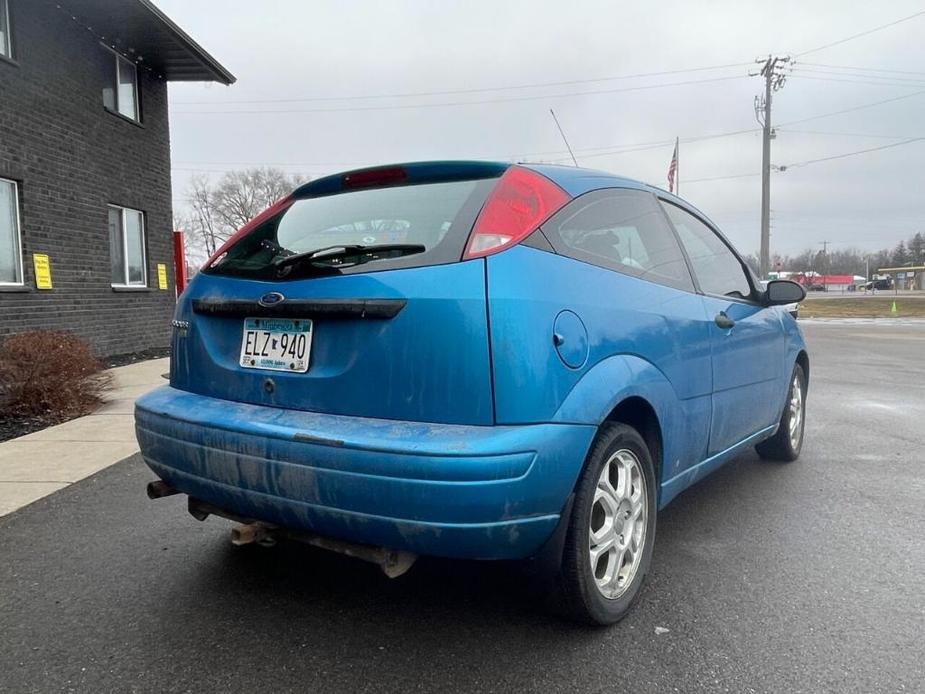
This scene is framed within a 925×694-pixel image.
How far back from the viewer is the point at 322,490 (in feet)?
6.99

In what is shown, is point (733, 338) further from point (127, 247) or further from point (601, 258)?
point (127, 247)

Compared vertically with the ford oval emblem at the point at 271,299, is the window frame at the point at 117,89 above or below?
above

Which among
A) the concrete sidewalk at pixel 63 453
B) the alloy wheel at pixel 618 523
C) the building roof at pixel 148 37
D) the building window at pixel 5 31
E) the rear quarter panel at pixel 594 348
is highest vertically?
the building roof at pixel 148 37

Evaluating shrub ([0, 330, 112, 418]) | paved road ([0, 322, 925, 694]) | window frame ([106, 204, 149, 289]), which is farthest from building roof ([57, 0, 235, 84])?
paved road ([0, 322, 925, 694])

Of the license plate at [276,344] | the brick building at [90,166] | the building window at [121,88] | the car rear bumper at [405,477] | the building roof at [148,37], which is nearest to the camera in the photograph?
the car rear bumper at [405,477]

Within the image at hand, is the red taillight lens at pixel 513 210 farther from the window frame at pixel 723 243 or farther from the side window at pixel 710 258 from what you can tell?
the side window at pixel 710 258

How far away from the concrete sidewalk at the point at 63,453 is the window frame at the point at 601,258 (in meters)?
3.43

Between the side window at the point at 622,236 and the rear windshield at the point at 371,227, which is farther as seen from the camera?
the side window at the point at 622,236

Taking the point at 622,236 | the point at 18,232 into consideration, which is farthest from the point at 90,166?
the point at 622,236

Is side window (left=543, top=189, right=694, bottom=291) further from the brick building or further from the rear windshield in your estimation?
the brick building

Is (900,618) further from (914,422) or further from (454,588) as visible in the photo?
(914,422)

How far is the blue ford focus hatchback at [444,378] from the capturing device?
81.5 inches

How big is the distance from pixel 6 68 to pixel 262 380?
8732 millimetres

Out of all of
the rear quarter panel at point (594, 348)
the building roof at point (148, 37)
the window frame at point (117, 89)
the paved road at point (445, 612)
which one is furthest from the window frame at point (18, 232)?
the rear quarter panel at point (594, 348)
